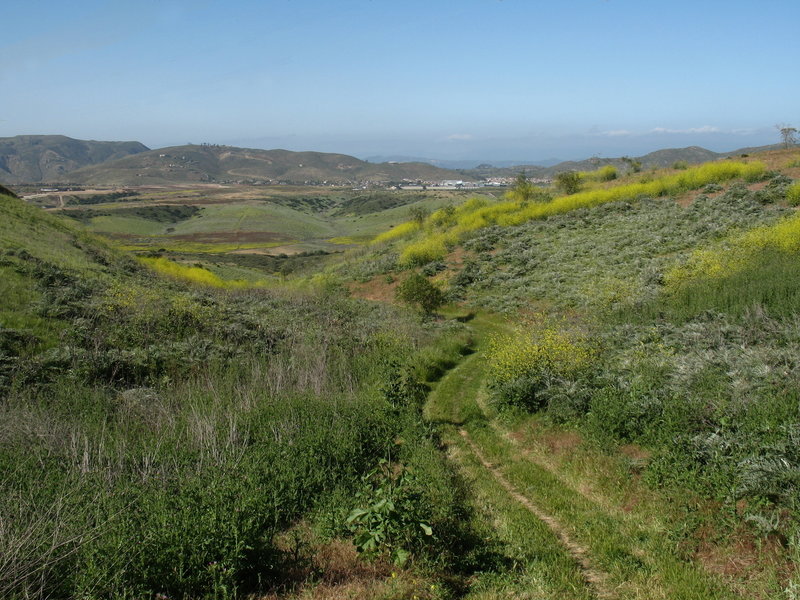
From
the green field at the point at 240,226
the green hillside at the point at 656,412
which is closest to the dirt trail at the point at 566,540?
the green hillside at the point at 656,412

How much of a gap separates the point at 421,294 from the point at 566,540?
57.3 feet

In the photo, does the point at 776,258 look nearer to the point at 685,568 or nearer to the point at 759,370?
the point at 759,370

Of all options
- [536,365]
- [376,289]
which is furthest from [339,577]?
[376,289]

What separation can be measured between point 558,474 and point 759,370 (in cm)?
369

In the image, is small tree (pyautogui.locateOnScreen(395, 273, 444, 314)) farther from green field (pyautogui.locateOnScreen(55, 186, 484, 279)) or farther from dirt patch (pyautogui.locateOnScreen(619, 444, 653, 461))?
green field (pyautogui.locateOnScreen(55, 186, 484, 279))

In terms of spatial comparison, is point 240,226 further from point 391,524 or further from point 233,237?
point 391,524

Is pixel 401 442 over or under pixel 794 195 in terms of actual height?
under

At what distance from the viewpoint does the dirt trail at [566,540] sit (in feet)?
18.4

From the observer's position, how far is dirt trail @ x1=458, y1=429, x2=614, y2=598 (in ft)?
18.4

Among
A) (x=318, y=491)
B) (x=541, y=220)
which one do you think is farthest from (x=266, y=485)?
(x=541, y=220)

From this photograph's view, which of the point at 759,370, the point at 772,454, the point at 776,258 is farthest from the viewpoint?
the point at 776,258

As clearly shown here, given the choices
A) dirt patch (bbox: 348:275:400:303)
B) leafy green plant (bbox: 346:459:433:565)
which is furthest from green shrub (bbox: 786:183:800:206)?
leafy green plant (bbox: 346:459:433:565)

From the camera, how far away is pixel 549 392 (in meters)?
10.8

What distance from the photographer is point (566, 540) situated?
6.63 m
